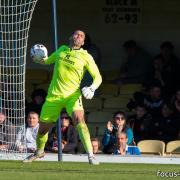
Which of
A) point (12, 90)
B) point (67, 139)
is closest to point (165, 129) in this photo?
point (67, 139)

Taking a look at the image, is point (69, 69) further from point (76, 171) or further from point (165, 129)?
point (165, 129)

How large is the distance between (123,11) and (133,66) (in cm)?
139

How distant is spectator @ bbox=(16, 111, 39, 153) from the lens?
14.0 metres

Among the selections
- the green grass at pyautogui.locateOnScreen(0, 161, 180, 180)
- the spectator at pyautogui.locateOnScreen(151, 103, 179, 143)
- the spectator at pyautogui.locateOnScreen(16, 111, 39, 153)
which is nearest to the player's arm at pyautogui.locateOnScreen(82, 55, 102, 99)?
the green grass at pyautogui.locateOnScreen(0, 161, 180, 180)

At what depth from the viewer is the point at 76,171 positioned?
11.1 m

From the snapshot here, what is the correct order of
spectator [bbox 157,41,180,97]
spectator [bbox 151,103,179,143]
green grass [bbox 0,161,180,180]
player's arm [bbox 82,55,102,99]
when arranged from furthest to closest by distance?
spectator [bbox 157,41,180,97] < spectator [bbox 151,103,179,143] < player's arm [bbox 82,55,102,99] < green grass [bbox 0,161,180,180]

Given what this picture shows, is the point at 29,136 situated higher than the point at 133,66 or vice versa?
the point at 133,66

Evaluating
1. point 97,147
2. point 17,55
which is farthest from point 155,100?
point 17,55

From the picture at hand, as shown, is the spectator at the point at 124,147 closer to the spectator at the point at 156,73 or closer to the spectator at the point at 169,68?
the spectator at the point at 169,68

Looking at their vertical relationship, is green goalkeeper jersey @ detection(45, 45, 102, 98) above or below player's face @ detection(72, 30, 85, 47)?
below

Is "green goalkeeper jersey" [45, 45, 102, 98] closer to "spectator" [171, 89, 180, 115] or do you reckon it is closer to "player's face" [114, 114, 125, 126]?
"player's face" [114, 114, 125, 126]

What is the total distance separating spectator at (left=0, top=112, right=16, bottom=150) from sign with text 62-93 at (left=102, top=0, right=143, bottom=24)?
538 centimetres

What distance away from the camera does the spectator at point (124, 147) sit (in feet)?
46.8

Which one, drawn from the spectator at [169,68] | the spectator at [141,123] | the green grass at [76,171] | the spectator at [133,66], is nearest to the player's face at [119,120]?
the spectator at [141,123]
